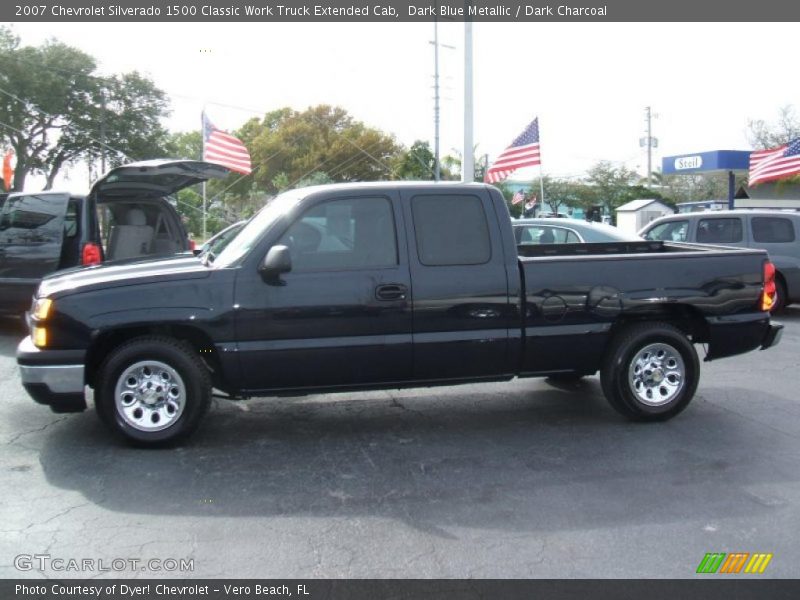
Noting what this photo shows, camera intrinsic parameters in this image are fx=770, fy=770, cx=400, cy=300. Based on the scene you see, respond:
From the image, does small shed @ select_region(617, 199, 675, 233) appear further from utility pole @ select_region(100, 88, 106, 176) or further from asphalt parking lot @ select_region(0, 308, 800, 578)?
asphalt parking lot @ select_region(0, 308, 800, 578)

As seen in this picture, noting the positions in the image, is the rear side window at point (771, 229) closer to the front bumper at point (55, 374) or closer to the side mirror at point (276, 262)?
the side mirror at point (276, 262)

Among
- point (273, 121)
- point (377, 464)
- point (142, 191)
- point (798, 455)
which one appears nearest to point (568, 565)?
point (377, 464)

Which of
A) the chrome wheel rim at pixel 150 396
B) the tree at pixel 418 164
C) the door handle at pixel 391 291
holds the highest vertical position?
the tree at pixel 418 164

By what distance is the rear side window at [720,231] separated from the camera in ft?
39.4

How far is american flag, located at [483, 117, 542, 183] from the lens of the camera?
19.6 metres

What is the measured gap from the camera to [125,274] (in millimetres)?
5602

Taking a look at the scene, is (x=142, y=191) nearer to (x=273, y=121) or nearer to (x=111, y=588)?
(x=111, y=588)

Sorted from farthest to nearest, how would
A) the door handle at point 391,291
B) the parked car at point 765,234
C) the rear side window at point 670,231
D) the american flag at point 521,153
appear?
1. the american flag at point 521,153
2. the rear side window at point 670,231
3. the parked car at point 765,234
4. the door handle at point 391,291

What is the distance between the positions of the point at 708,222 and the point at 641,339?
6.97 m

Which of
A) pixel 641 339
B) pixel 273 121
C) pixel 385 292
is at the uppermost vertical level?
pixel 273 121

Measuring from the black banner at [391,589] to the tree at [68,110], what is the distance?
31.9m

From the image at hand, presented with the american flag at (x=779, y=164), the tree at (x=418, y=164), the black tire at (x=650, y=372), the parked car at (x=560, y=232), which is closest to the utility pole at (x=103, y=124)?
the tree at (x=418, y=164)

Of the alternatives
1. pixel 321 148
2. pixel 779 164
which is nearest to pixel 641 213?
pixel 779 164

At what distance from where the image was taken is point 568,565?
380 cm
